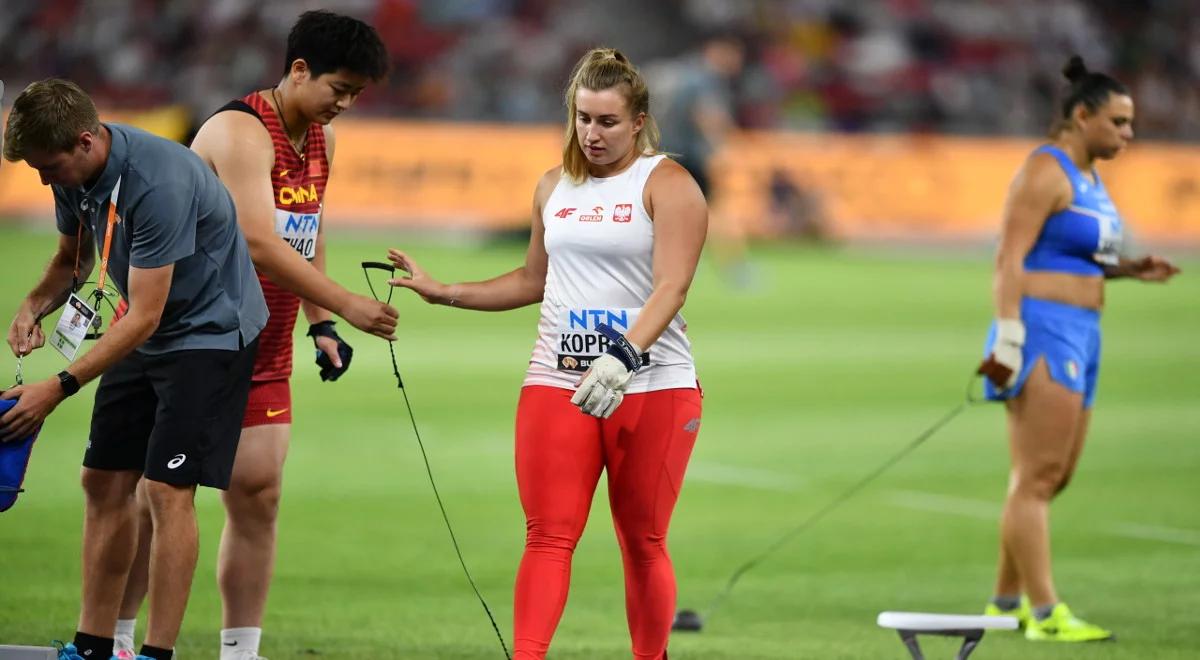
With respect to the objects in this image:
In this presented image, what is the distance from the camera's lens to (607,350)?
5.61 meters

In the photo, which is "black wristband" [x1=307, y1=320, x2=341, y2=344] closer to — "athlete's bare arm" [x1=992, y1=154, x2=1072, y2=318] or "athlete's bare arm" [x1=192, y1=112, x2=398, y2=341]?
"athlete's bare arm" [x1=192, y1=112, x2=398, y2=341]

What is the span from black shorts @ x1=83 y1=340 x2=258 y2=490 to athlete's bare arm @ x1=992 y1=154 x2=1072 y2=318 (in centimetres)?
355

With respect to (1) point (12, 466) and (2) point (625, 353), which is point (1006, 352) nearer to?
(2) point (625, 353)

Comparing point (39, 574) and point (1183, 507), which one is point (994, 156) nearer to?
point (1183, 507)

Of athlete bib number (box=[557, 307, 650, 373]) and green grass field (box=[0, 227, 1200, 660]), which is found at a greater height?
athlete bib number (box=[557, 307, 650, 373])

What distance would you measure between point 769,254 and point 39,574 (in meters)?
20.8

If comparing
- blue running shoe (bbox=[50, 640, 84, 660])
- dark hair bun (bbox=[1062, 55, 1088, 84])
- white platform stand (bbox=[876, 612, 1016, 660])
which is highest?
dark hair bun (bbox=[1062, 55, 1088, 84])

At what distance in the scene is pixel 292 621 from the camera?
766 cm

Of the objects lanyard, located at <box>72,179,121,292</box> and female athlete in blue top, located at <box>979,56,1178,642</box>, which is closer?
lanyard, located at <box>72,179,121,292</box>

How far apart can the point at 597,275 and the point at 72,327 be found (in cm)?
182

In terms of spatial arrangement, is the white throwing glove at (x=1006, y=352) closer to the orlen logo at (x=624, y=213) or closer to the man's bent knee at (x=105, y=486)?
the orlen logo at (x=624, y=213)

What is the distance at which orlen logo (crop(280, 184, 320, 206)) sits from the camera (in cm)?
643

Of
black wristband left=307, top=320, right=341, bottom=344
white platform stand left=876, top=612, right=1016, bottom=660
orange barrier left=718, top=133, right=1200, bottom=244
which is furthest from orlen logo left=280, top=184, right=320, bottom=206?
orange barrier left=718, top=133, right=1200, bottom=244

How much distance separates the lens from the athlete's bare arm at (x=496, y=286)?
6.26m
